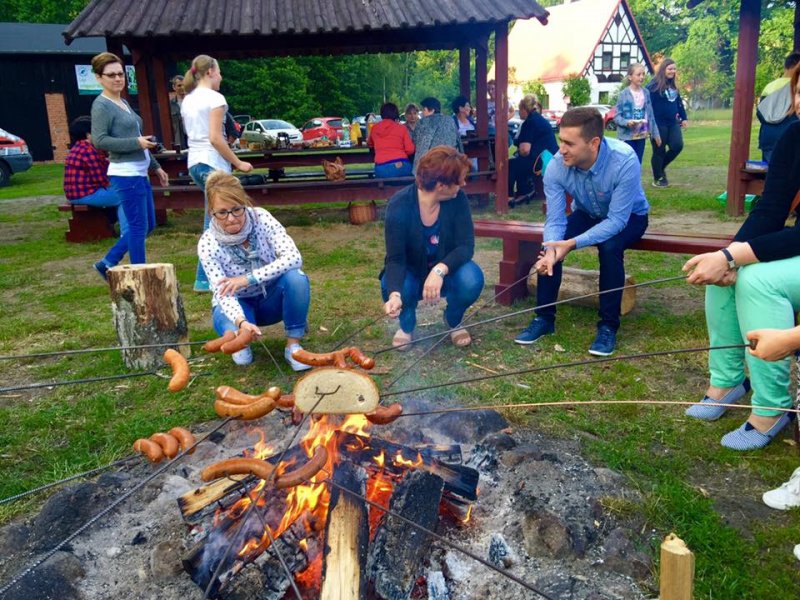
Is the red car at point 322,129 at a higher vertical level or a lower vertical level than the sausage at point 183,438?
higher

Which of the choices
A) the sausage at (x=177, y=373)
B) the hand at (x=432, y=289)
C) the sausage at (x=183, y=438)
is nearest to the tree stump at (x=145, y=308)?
the hand at (x=432, y=289)

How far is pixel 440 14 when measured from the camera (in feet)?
30.0

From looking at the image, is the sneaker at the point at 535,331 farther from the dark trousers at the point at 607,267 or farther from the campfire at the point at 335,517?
the campfire at the point at 335,517

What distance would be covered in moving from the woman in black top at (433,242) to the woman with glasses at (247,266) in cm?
61

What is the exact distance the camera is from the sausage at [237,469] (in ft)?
6.47

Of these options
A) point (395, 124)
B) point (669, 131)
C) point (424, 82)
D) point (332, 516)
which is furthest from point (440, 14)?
point (424, 82)

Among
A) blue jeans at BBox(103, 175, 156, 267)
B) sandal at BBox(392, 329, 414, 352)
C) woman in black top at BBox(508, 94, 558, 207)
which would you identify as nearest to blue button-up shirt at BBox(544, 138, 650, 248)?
sandal at BBox(392, 329, 414, 352)

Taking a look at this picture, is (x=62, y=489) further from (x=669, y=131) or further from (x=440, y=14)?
(x=669, y=131)

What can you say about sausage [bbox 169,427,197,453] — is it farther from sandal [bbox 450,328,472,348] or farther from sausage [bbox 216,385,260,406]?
sandal [bbox 450,328,472,348]

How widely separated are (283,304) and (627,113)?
7152mm

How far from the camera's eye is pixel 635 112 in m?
9.48

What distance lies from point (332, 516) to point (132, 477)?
1.12 m

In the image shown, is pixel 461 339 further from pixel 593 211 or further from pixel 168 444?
pixel 168 444

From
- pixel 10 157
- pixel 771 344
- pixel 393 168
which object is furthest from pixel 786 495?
pixel 10 157
